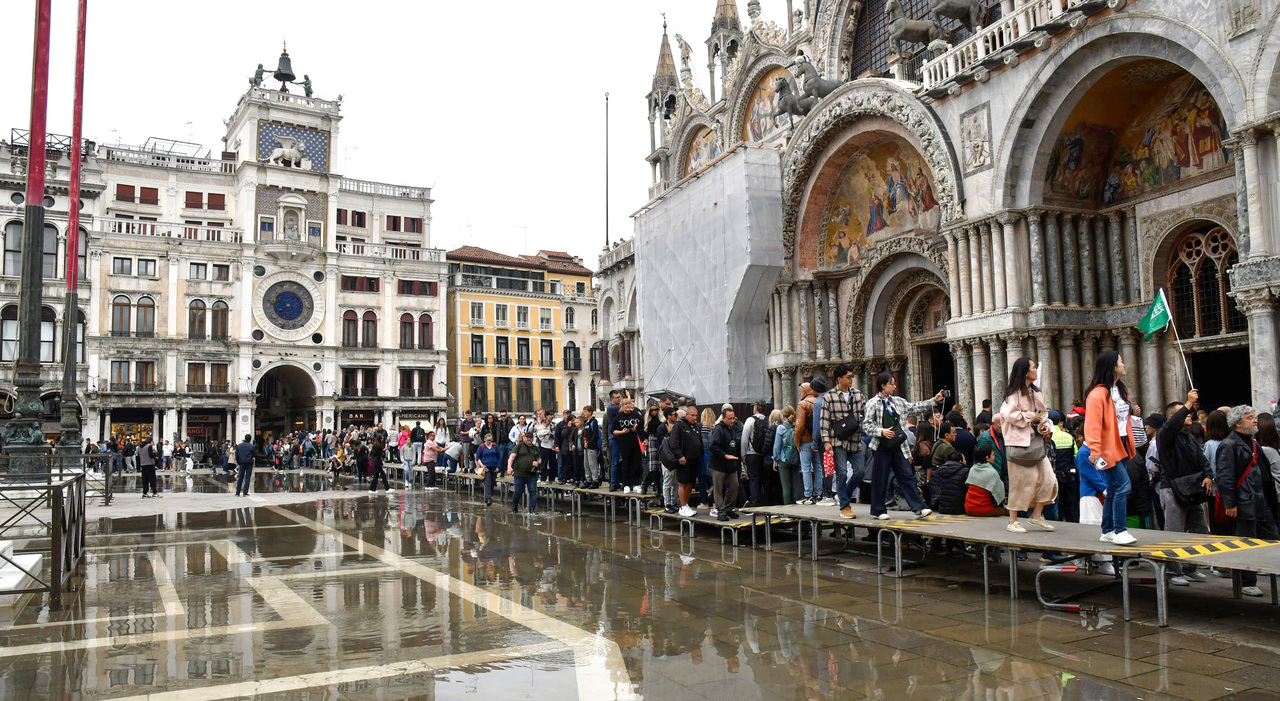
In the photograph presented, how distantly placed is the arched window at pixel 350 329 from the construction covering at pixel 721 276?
29.9m

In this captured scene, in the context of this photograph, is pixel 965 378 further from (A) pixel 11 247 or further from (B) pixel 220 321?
(A) pixel 11 247

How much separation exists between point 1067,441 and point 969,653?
472 cm

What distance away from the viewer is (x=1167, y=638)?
621 centimetres

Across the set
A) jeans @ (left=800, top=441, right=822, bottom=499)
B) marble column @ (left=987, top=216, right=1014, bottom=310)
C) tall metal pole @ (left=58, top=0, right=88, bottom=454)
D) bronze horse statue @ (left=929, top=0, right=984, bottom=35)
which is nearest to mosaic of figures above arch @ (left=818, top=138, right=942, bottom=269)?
marble column @ (left=987, top=216, right=1014, bottom=310)

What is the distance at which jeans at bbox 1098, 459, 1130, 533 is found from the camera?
7219mm

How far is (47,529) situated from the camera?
1090 centimetres

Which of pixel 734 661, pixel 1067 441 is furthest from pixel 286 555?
pixel 1067 441

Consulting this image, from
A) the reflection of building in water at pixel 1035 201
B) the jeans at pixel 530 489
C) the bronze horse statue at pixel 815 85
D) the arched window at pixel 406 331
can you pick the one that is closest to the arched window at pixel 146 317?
the arched window at pixel 406 331

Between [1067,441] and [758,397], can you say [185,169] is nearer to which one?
[758,397]

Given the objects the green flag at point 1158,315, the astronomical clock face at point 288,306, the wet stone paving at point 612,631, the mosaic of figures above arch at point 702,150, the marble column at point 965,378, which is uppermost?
the mosaic of figures above arch at point 702,150

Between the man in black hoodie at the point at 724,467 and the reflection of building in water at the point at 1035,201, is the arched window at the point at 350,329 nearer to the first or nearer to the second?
the reflection of building in water at the point at 1035,201

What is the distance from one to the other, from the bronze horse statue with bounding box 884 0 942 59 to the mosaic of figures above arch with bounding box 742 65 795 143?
467cm

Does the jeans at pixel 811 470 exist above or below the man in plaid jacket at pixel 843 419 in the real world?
below

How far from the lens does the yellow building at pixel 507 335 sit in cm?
5612
